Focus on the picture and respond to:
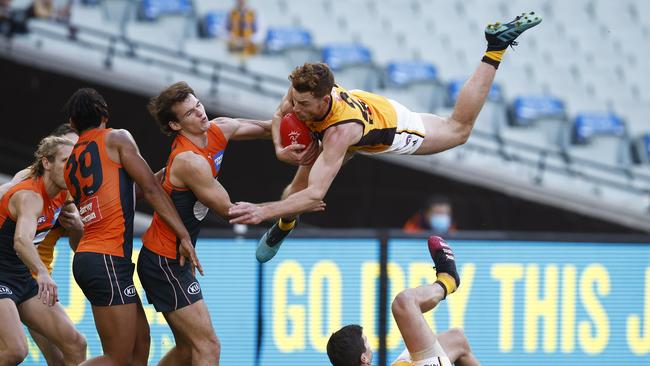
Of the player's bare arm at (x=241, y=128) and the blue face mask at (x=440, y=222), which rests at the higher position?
the player's bare arm at (x=241, y=128)

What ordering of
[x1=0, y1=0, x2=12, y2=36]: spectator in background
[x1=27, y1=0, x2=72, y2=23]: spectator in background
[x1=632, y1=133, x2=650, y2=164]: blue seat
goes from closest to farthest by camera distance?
[x1=0, y1=0, x2=12, y2=36]: spectator in background → [x1=27, y1=0, x2=72, y2=23]: spectator in background → [x1=632, y1=133, x2=650, y2=164]: blue seat

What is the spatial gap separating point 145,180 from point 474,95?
233 centimetres

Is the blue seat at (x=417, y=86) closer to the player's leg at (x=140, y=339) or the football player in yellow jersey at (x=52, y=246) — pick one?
the football player in yellow jersey at (x=52, y=246)

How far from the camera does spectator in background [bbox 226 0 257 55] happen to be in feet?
46.4

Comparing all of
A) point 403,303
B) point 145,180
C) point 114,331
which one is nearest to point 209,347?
point 114,331

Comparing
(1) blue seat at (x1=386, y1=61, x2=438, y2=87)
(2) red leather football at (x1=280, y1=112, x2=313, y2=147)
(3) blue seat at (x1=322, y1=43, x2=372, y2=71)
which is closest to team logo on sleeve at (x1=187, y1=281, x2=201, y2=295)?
(2) red leather football at (x1=280, y1=112, x2=313, y2=147)

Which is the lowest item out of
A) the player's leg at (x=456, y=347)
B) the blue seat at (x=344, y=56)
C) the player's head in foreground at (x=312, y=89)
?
the player's leg at (x=456, y=347)

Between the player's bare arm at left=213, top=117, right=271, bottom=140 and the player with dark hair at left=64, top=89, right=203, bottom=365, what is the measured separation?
2.03ft

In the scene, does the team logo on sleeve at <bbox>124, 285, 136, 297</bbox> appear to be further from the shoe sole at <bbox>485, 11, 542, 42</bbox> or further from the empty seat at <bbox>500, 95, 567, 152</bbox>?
the empty seat at <bbox>500, 95, 567, 152</bbox>

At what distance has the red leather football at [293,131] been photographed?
7188mm

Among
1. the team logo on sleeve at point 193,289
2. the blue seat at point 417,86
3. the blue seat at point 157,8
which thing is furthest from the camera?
the blue seat at point 417,86

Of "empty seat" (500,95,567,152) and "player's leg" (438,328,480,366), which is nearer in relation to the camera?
"player's leg" (438,328,480,366)

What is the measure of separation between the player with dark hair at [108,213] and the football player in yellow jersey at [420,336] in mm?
1228

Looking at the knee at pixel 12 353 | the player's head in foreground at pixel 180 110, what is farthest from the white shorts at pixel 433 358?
the knee at pixel 12 353
